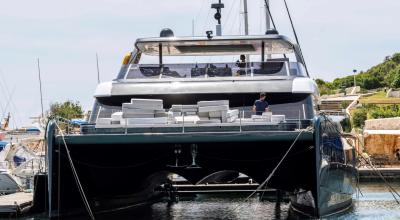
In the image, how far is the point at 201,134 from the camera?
16.7 metres

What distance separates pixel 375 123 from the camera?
157 ft

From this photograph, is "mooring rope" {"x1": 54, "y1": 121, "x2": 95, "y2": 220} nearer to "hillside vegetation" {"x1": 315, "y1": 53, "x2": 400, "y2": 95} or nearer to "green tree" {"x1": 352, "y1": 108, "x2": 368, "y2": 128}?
"green tree" {"x1": 352, "y1": 108, "x2": 368, "y2": 128}

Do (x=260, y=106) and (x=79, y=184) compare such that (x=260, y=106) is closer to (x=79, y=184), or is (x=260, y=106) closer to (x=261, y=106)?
(x=261, y=106)

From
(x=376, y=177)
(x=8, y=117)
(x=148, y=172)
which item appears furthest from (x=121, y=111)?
(x=8, y=117)

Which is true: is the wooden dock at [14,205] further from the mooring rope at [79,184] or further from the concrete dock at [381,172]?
the concrete dock at [381,172]

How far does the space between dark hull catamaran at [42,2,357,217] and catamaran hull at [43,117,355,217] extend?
0.02 m

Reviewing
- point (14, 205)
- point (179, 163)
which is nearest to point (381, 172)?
point (14, 205)

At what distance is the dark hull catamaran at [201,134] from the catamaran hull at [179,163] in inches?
1.0

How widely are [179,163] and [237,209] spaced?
18.0 ft

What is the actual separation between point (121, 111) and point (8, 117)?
29098 mm

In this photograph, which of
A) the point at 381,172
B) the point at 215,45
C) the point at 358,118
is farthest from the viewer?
the point at 358,118

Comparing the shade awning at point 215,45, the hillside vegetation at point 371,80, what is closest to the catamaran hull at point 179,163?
the shade awning at point 215,45

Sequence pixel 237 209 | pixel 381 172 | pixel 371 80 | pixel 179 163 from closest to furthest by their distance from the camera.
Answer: pixel 179 163
pixel 237 209
pixel 381 172
pixel 371 80

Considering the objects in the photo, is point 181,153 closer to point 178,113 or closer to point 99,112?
point 178,113
